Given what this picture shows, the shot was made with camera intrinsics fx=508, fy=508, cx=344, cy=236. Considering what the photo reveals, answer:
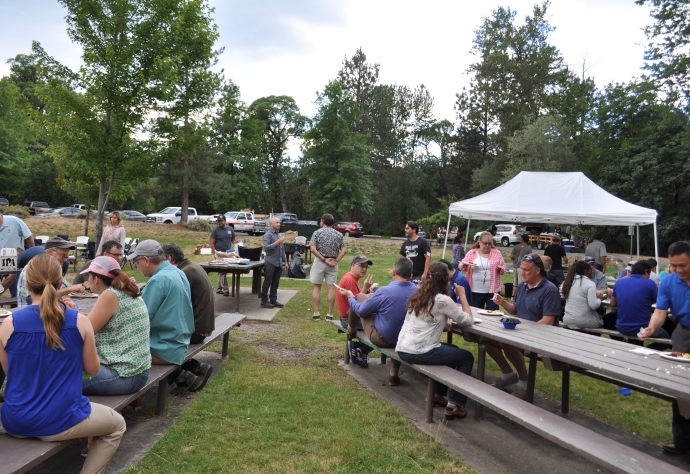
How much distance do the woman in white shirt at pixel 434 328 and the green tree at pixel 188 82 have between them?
926cm

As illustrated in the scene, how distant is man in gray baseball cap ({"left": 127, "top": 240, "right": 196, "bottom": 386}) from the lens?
4.09m

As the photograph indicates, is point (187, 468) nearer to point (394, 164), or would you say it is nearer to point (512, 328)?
point (512, 328)

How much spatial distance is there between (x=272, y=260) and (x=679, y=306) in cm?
639

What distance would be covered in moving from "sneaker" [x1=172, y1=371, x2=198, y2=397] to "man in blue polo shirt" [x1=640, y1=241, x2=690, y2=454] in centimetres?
393

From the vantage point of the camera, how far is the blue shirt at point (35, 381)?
2.56 meters

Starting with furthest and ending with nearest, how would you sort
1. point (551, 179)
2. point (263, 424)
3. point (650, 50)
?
point (650, 50) → point (551, 179) → point (263, 424)

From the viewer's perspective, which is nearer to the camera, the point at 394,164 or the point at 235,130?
the point at 235,130

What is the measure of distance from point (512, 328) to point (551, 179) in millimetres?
9554

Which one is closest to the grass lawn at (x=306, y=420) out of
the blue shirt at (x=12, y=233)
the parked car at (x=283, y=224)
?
the blue shirt at (x=12, y=233)

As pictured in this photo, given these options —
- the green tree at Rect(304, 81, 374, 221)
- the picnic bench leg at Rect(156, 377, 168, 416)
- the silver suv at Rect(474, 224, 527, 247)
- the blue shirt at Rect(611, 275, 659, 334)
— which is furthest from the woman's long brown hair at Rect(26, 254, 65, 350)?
the green tree at Rect(304, 81, 374, 221)

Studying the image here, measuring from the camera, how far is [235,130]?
39031 mm

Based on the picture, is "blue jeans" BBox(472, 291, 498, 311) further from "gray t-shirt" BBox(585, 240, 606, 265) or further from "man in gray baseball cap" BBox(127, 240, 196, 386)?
"gray t-shirt" BBox(585, 240, 606, 265)

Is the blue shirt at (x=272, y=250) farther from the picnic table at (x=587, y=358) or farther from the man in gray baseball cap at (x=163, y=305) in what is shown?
the man in gray baseball cap at (x=163, y=305)

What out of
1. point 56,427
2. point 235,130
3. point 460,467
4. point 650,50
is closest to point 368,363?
point 460,467
